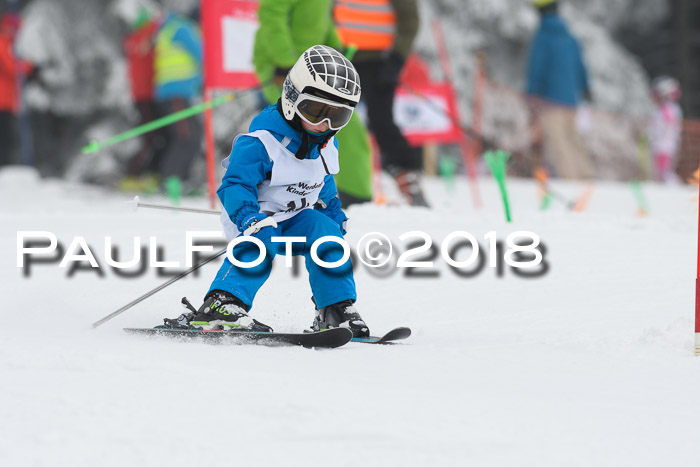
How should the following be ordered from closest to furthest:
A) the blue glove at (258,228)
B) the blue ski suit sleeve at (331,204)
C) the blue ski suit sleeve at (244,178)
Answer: the blue glove at (258,228) → the blue ski suit sleeve at (244,178) → the blue ski suit sleeve at (331,204)

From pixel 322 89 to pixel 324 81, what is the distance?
3cm

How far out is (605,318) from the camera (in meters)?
3.66

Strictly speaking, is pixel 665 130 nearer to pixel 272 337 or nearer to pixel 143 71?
pixel 143 71

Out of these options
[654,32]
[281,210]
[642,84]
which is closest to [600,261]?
[281,210]

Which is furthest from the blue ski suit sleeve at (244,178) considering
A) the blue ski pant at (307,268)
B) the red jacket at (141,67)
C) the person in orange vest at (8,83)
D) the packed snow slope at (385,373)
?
the person in orange vest at (8,83)

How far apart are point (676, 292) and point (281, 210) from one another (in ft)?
5.96

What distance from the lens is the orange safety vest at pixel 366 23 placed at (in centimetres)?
584

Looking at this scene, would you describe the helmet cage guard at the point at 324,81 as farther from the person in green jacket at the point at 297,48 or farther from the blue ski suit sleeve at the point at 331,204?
the person in green jacket at the point at 297,48

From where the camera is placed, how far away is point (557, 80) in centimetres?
798

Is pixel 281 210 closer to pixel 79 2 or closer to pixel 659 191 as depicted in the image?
pixel 659 191

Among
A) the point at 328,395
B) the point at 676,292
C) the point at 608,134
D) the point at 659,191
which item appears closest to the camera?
the point at 328,395

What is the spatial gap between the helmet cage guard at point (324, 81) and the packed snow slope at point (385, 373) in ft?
2.70

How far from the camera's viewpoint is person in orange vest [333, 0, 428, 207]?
5.87 metres

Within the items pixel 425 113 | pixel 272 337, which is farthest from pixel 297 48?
pixel 425 113
